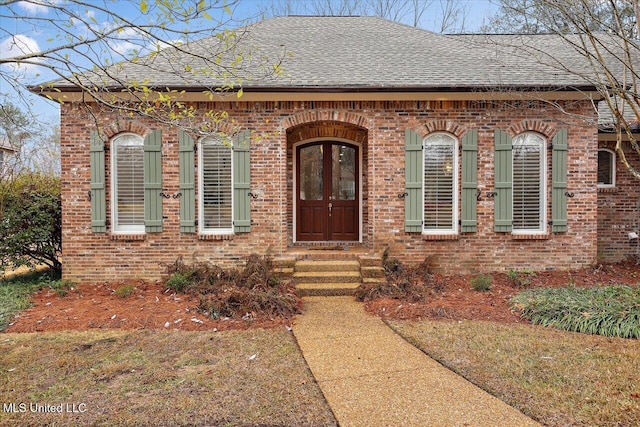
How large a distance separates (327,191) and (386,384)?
5.60 meters

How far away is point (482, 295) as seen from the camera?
588 cm

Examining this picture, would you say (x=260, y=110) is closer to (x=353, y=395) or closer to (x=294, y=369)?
(x=294, y=369)

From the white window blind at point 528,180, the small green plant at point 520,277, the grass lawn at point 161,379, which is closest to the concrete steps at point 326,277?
the grass lawn at point 161,379

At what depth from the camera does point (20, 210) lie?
21.6 ft

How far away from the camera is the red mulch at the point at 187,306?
479cm

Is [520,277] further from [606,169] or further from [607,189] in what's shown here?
[606,169]

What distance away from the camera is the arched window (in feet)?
26.9

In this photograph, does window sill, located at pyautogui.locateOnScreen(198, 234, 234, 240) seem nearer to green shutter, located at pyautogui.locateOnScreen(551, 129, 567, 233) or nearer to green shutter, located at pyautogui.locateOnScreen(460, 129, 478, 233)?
green shutter, located at pyautogui.locateOnScreen(460, 129, 478, 233)

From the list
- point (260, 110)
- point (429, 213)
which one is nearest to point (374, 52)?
point (260, 110)

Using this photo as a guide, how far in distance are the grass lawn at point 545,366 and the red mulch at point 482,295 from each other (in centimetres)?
30

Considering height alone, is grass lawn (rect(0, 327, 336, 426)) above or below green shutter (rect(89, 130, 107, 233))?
below

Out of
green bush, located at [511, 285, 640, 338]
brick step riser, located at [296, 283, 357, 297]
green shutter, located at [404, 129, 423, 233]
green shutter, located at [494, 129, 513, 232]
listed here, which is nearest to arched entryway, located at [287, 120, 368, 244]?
green shutter, located at [404, 129, 423, 233]

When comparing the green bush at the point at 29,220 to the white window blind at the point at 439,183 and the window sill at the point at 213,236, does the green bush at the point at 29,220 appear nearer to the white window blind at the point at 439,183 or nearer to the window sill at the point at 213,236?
the window sill at the point at 213,236

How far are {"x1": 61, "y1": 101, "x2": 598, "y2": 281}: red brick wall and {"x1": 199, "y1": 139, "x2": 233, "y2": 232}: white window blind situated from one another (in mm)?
415
